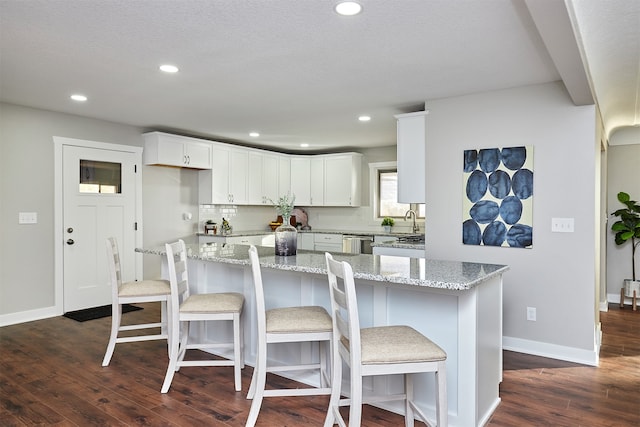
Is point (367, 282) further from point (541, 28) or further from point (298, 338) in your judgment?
point (541, 28)

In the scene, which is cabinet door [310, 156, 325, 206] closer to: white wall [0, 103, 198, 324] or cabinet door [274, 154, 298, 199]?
cabinet door [274, 154, 298, 199]

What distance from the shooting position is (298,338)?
2363mm

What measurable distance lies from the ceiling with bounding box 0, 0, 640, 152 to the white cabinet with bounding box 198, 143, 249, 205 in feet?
5.28

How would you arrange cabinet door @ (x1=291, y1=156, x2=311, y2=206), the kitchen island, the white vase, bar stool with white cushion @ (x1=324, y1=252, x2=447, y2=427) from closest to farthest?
bar stool with white cushion @ (x1=324, y1=252, x2=447, y2=427) → the kitchen island → the white vase → cabinet door @ (x1=291, y1=156, x2=311, y2=206)

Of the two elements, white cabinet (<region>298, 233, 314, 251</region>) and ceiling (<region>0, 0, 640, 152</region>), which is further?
white cabinet (<region>298, 233, 314, 251</region>)

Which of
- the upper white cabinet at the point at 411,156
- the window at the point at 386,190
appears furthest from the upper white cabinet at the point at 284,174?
the upper white cabinet at the point at 411,156

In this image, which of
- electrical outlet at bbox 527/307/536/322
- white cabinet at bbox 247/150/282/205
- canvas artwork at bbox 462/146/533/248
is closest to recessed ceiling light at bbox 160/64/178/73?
canvas artwork at bbox 462/146/533/248

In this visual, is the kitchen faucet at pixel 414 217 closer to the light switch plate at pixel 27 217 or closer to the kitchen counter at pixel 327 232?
the kitchen counter at pixel 327 232

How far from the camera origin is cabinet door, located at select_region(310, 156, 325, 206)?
7371 millimetres

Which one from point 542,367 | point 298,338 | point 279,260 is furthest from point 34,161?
point 542,367

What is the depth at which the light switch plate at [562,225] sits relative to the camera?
3.54 meters

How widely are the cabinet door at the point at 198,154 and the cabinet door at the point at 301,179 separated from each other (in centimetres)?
182

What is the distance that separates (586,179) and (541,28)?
184cm

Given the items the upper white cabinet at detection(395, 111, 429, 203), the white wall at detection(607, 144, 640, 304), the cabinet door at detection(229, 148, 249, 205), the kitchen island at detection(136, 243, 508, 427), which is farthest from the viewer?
the cabinet door at detection(229, 148, 249, 205)
